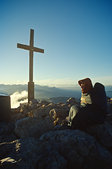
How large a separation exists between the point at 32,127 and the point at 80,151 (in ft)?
5.71

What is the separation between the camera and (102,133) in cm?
362

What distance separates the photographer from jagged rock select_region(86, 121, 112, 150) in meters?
3.45

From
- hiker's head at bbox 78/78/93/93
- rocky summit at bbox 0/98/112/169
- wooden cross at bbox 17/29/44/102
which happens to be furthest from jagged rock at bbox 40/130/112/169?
wooden cross at bbox 17/29/44/102

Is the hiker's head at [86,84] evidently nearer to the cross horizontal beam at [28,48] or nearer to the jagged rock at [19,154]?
the jagged rock at [19,154]

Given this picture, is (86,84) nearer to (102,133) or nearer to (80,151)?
(102,133)

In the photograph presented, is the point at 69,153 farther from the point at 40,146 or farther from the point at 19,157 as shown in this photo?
the point at 19,157

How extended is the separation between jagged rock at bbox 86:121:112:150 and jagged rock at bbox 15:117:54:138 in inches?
53.6

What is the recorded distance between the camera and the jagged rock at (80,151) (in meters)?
2.72

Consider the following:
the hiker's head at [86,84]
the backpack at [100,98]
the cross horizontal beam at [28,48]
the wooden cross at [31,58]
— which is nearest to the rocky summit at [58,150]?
the backpack at [100,98]

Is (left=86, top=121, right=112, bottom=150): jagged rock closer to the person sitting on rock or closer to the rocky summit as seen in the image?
the rocky summit

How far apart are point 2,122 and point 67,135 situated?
11.3 feet

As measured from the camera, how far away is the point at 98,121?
376cm

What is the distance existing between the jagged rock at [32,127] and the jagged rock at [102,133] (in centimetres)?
136

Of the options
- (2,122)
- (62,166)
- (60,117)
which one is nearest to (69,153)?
(62,166)
